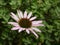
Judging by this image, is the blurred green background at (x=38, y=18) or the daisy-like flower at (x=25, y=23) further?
the blurred green background at (x=38, y=18)

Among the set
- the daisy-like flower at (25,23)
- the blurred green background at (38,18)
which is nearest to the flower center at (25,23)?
the daisy-like flower at (25,23)

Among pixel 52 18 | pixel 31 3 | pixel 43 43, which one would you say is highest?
pixel 31 3

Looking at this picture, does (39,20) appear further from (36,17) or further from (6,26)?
(6,26)

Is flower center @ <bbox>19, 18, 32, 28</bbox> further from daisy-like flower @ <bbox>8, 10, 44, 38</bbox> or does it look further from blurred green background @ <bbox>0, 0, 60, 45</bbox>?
blurred green background @ <bbox>0, 0, 60, 45</bbox>

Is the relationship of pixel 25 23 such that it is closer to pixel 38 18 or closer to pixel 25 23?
pixel 25 23

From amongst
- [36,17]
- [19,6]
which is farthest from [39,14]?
[19,6]

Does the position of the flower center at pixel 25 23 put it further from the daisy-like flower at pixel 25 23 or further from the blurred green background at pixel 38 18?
the blurred green background at pixel 38 18
